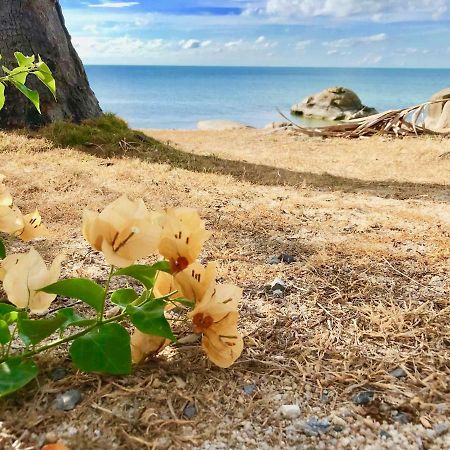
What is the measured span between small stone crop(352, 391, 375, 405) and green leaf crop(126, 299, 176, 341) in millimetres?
452

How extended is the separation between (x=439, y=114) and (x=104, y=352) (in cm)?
900

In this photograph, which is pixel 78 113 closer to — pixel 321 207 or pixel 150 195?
pixel 150 195

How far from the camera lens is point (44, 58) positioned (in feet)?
17.1

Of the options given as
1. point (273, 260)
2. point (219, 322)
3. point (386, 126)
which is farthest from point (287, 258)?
point (386, 126)

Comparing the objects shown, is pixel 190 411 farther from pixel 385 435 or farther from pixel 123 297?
pixel 385 435

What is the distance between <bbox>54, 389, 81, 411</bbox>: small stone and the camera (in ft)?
3.71

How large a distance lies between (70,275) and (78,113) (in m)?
3.92

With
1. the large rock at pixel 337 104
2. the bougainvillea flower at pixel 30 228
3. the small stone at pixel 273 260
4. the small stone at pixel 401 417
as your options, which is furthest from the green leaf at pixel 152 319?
the large rock at pixel 337 104

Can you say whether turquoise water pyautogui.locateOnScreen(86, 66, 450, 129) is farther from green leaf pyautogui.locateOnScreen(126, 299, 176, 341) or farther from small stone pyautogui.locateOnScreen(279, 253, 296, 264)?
green leaf pyautogui.locateOnScreen(126, 299, 176, 341)

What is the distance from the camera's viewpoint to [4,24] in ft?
16.3

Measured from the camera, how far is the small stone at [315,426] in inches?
43.7


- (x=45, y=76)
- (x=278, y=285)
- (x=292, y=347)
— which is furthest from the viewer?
(x=278, y=285)

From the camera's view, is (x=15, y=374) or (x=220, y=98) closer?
(x=15, y=374)

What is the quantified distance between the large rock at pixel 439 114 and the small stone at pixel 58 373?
7.78 meters
